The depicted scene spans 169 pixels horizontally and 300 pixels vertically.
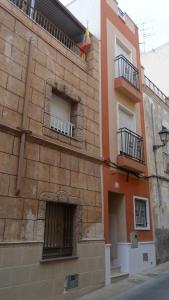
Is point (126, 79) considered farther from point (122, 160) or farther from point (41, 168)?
point (41, 168)

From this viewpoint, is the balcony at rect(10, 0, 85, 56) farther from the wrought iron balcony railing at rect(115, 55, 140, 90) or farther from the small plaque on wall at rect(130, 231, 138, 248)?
the small plaque on wall at rect(130, 231, 138, 248)

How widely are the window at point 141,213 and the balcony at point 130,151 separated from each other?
1113 mm

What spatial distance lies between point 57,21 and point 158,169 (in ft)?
21.9

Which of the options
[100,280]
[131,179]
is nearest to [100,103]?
[131,179]

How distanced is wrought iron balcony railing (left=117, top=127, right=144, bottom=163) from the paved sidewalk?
11.5 feet

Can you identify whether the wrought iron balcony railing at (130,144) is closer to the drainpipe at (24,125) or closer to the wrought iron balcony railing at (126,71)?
the wrought iron balcony railing at (126,71)

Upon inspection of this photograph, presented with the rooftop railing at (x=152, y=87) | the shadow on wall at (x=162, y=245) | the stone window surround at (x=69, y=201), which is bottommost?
the shadow on wall at (x=162, y=245)

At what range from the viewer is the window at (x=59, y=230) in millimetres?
6477

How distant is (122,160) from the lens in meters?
9.03

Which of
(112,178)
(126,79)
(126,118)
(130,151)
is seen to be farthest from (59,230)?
(126,79)

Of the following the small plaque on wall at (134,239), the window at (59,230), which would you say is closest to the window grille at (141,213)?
the small plaque on wall at (134,239)

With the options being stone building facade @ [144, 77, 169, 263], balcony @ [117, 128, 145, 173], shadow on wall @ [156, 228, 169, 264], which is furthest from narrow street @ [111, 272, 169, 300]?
balcony @ [117, 128, 145, 173]

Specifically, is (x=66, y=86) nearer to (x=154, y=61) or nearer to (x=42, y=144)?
(x=42, y=144)

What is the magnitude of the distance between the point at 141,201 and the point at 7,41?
6.72 metres
